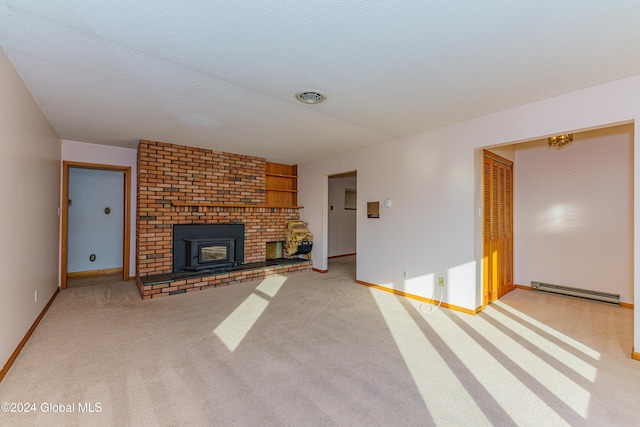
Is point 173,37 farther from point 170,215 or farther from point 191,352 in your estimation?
point 170,215

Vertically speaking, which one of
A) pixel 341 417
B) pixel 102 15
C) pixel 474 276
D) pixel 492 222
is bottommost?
pixel 341 417

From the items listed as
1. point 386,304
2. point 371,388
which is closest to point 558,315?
point 386,304

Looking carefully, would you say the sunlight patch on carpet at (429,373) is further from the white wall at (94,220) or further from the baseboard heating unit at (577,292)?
the white wall at (94,220)

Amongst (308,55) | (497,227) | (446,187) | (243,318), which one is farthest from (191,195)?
(497,227)

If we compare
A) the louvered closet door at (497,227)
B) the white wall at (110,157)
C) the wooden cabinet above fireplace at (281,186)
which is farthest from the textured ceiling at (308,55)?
the wooden cabinet above fireplace at (281,186)

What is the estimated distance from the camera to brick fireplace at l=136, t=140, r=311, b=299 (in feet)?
14.5

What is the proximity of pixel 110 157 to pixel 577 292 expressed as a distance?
24.5 ft

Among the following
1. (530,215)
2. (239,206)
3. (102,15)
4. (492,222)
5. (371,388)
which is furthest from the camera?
(239,206)

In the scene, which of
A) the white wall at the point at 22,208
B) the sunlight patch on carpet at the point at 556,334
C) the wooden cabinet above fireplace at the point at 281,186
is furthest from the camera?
the wooden cabinet above fireplace at the point at 281,186

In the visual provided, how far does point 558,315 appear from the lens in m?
3.36

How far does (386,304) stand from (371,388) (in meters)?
1.90

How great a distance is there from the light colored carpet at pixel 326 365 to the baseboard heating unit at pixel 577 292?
10.0 inches

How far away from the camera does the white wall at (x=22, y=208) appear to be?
2137mm

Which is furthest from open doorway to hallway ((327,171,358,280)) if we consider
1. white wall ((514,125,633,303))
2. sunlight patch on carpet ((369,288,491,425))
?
sunlight patch on carpet ((369,288,491,425))
